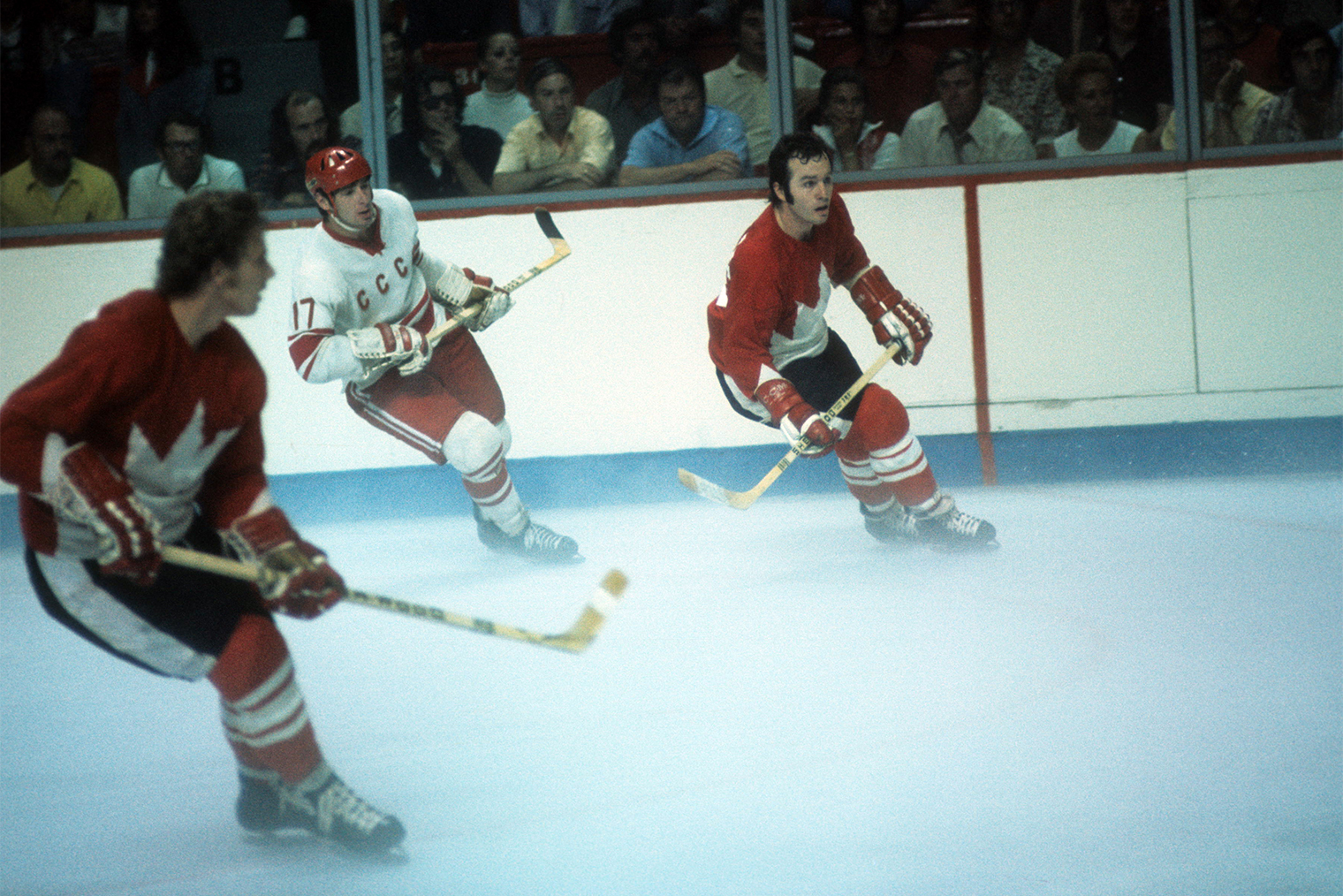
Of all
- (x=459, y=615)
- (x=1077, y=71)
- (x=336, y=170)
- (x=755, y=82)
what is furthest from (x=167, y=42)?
(x=459, y=615)

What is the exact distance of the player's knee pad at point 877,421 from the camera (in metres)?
3.05

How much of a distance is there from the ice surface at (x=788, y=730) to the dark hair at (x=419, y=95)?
1.55 meters

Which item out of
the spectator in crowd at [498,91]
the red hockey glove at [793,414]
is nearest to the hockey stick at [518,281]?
the red hockey glove at [793,414]

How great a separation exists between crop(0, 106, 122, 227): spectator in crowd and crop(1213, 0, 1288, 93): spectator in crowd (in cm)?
339

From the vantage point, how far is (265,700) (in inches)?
60.5

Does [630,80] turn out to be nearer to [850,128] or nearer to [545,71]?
[545,71]

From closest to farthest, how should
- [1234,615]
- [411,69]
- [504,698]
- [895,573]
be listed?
[504,698], [1234,615], [895,573], [411,69]

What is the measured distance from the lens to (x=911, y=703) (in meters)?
2.07

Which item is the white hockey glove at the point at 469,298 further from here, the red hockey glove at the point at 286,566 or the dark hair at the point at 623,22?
the red hockey glove at the point at 286,566

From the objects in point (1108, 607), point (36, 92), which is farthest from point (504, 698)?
point (36, 92)

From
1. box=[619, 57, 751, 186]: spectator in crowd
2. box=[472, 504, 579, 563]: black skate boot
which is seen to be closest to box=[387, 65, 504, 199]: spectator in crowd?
box=[619, 57, 751, 186]: spectator in crowd

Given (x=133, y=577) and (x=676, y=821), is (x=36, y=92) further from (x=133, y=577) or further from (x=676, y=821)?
(x=676, y=821)

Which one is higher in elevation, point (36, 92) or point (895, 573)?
point (36, 92)

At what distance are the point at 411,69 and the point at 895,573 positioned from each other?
7.60 feet
